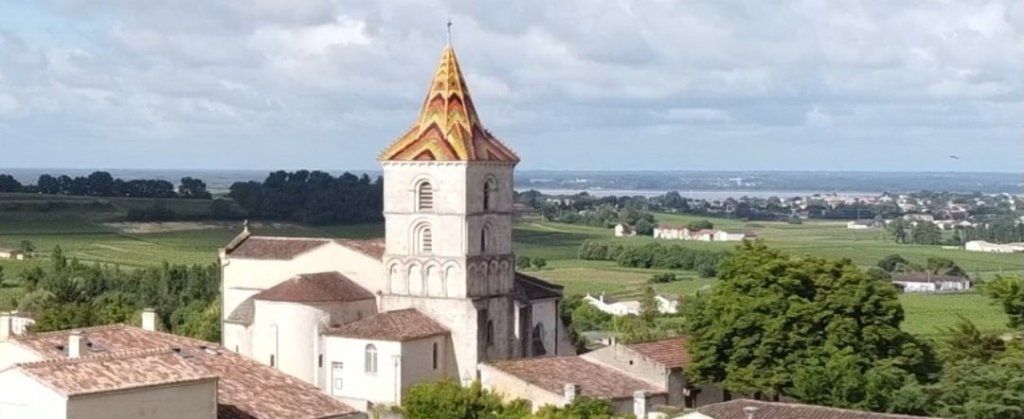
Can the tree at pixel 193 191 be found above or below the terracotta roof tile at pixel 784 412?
above

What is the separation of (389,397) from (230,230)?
89.1 m

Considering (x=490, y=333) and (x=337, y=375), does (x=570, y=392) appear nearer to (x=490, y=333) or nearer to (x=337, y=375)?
(x=490, y=333)

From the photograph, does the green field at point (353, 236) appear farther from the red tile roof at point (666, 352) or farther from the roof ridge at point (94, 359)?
the roof ridge at point (94, 359)

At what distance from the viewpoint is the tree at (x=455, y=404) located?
41156 mm

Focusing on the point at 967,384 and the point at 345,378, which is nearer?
the point at 967,384

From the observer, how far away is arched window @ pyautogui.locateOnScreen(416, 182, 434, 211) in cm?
5056

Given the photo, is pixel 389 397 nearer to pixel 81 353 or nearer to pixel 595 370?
pixel 595 370

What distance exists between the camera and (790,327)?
1873 inches

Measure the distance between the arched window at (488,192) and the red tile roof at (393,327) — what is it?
4.14 metres

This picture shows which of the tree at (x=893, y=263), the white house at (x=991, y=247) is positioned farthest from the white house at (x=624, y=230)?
the tree at (x=893, y=263)

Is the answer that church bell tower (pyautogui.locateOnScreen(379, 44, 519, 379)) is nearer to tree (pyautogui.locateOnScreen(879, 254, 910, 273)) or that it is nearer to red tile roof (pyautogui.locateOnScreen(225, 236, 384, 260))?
red tile roof (pyautogui.locateOnScreen(225, 236, 384, 260))

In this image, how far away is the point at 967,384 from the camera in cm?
4131

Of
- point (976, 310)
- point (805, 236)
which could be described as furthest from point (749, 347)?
point (805, 236)

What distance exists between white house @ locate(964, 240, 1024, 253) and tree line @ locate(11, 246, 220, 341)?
9168cm
